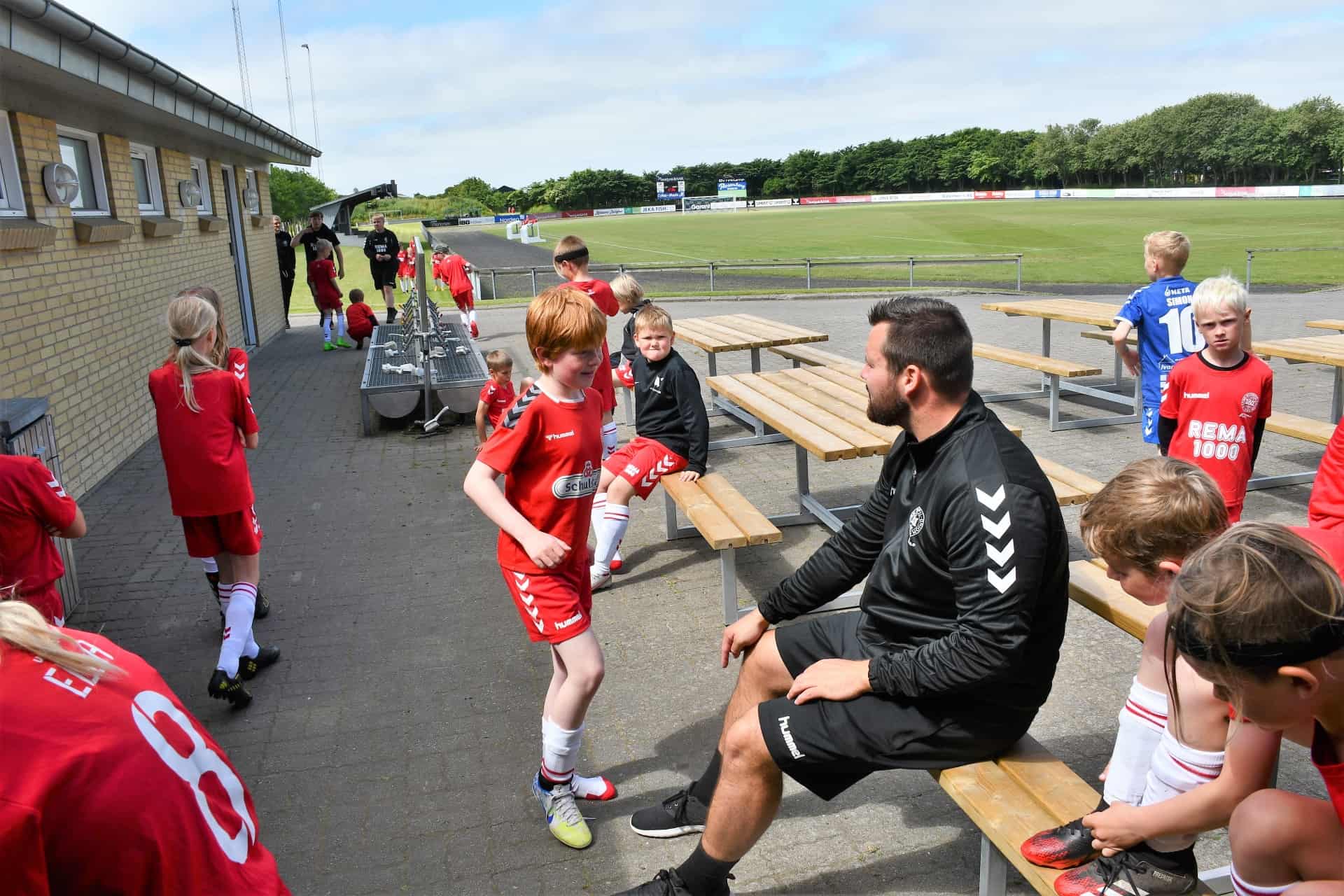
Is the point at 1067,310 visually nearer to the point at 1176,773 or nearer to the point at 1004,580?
the point at 1004,580

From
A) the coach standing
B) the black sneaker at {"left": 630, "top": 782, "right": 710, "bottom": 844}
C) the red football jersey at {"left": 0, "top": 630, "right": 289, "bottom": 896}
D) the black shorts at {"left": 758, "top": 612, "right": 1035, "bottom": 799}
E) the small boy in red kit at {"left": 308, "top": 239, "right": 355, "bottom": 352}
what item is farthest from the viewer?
the coach standing

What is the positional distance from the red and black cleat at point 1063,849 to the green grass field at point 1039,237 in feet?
81.3

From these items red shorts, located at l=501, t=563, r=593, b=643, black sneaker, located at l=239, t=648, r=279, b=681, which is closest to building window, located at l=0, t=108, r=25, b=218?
black sneaker, located at l=239, t=648, r=279, b=681

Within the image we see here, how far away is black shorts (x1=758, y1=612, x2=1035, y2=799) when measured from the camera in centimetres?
268

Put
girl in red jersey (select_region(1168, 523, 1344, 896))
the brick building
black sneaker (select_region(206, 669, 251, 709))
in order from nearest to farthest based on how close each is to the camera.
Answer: girl in red jersey (select_region(1168, 523, 1344, 896)) → black sneaker (select_region(206, 669, 251, 709)) → the brick building

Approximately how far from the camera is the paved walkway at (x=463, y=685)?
333cm

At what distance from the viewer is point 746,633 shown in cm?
334

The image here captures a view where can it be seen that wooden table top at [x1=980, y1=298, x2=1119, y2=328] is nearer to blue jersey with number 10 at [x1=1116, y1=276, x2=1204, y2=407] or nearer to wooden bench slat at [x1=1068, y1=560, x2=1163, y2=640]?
blue jersey with number 10 at [x1=1116, y1=276, x2=1204, y2=407]

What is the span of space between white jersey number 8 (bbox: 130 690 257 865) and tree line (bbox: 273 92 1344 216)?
369 feet

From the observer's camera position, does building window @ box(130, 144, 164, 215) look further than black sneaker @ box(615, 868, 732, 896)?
Yes

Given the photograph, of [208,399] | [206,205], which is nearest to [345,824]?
[208,399]

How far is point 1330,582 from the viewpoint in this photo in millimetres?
1671

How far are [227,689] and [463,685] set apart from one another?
102 cm

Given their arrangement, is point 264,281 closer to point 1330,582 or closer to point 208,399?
point 208,399
